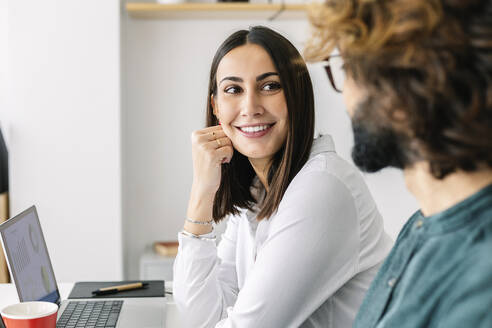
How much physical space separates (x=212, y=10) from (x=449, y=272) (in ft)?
8.01

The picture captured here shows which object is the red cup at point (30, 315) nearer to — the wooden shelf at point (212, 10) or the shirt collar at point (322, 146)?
the shirt collar at point (322, 146)

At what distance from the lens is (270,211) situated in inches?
56.4

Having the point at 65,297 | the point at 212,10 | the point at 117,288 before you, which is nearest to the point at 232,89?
the point at 117,288

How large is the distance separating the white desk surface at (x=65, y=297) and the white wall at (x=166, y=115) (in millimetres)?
1433

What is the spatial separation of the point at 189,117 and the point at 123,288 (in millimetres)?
1701

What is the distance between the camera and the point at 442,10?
61cm

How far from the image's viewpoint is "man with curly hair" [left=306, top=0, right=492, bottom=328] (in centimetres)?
61

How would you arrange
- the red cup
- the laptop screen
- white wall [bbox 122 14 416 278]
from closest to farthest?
the red cup → the laptop screen → white wall [bbox 122 14 416 278]

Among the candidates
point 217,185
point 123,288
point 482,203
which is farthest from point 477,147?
point 123,288

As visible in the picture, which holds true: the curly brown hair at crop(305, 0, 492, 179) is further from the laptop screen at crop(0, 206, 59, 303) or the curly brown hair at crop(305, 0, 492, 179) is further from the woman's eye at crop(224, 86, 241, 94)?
the laptop screen at crop(0, 206, 59, 303)

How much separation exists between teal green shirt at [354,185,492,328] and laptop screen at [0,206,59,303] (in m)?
0.93

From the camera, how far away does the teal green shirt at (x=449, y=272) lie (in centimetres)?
62

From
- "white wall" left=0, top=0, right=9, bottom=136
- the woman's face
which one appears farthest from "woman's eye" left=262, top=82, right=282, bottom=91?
"white wall" left=0, top=0, right=9, bottom=136

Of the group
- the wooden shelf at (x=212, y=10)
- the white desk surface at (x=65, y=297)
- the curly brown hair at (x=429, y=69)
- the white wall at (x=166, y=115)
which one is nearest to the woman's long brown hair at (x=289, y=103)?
the white desk surface at (x=65, y=297)
